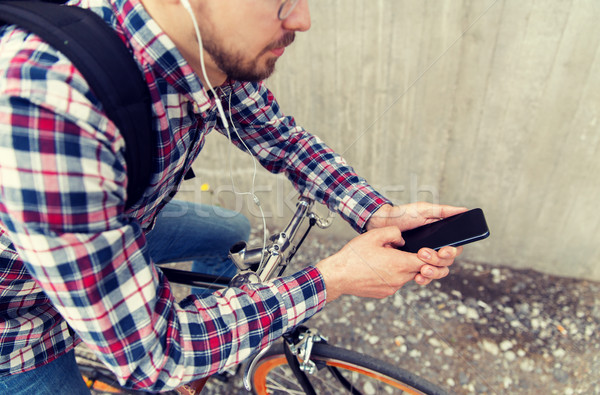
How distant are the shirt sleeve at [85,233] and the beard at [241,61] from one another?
34 cm

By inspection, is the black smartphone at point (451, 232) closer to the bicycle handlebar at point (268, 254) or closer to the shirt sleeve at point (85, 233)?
the bicycle handlebar at point (268, 254)

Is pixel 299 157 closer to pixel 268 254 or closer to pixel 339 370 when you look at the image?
pixel 268 254

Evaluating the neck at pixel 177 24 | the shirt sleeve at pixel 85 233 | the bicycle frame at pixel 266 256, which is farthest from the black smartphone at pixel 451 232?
the neck at pixel 177 24

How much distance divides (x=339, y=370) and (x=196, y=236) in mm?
861

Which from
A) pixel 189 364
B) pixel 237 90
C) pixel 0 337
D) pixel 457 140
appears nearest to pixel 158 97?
pixel 237 90

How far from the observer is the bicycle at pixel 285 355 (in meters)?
1.25

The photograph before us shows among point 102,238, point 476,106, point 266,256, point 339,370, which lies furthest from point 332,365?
point 476,106

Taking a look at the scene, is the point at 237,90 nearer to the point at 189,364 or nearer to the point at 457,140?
the point at 189,364

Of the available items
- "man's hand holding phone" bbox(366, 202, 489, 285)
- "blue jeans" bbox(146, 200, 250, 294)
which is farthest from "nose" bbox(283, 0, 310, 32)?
"blue jeans" bbox(146, 200, 250, 294)

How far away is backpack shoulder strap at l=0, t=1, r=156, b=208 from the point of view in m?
0.75

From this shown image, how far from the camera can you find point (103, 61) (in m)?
0.79

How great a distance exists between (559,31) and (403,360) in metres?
1.92

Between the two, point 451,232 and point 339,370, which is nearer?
point 451,232

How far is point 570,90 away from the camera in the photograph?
1985mm
